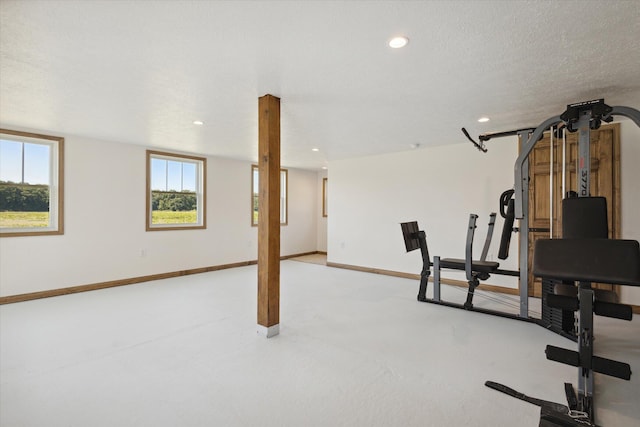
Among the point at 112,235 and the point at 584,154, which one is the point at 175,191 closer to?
the point at 112,235

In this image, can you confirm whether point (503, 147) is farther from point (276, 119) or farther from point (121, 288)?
point (121, 288)

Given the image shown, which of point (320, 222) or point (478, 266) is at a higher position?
point (320, 222)

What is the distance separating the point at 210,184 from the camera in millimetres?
6219

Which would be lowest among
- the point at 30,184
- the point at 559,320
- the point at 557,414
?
the point at 557,414

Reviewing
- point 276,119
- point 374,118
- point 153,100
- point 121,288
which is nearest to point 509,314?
point 374,118

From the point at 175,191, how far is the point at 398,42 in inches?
195

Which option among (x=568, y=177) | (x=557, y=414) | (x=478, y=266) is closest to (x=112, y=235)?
(x=478, y=266)

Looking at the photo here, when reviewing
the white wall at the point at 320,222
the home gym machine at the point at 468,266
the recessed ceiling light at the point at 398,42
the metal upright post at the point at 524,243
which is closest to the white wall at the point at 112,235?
the white wall at the point at 320,222

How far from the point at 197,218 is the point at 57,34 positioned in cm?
440

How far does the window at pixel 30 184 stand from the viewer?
4113 mm

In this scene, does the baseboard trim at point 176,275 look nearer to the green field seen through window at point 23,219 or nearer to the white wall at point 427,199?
the white wall at point 427,199

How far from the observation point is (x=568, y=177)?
4.18 metres

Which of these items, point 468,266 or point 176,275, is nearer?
point 468,266

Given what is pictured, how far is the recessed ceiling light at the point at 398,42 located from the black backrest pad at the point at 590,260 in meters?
1.54
